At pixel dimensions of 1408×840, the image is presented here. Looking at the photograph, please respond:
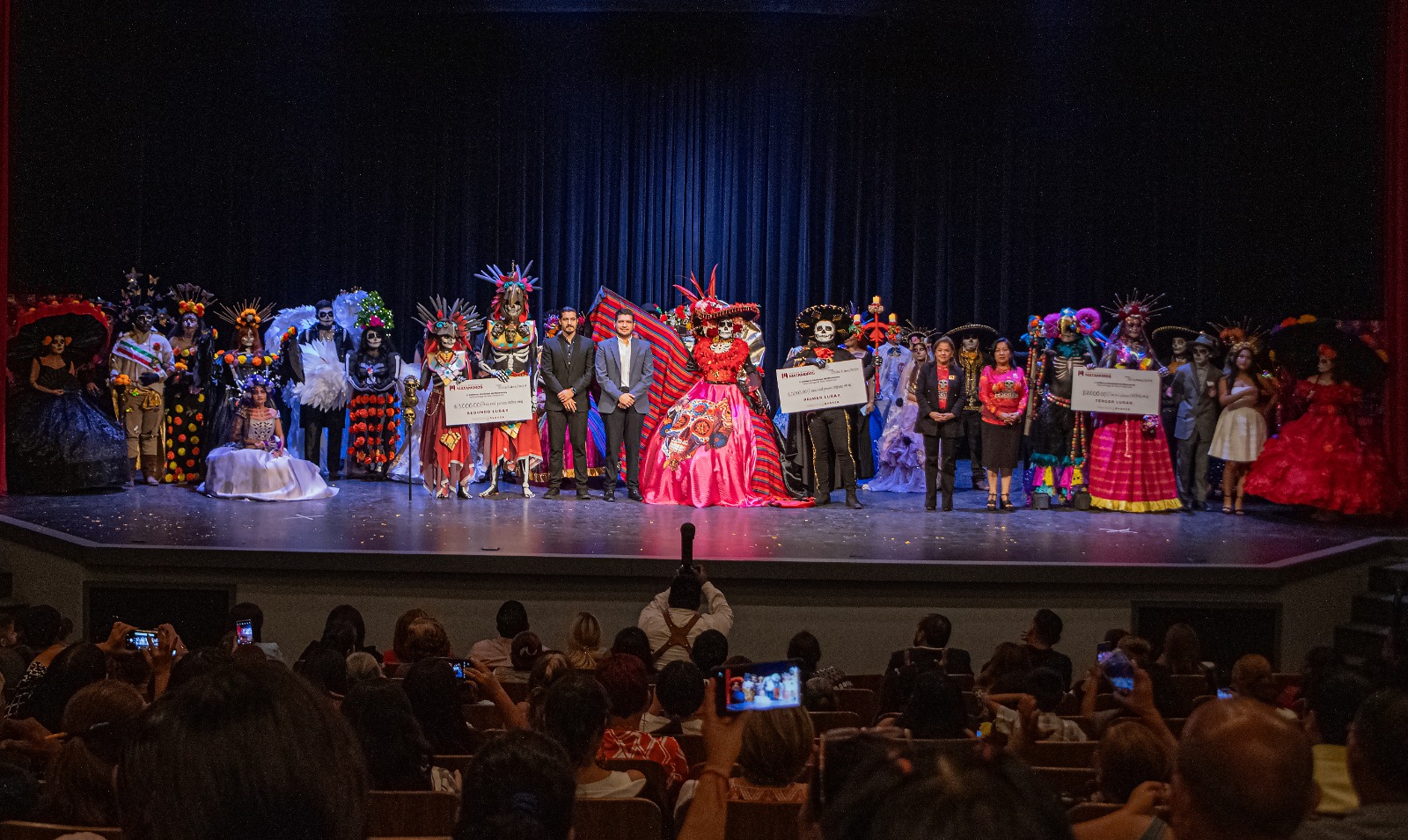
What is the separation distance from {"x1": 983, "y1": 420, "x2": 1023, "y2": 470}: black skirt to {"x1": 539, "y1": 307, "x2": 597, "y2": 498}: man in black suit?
3.35m

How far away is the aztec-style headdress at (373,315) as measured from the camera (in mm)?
12555


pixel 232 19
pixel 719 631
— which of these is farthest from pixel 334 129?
pixel 719 631

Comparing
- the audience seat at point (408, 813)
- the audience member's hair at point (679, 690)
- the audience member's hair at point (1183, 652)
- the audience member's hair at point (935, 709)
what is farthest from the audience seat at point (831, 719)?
the audience member's hair at point (1183, 652)

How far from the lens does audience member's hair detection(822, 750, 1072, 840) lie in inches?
48.8

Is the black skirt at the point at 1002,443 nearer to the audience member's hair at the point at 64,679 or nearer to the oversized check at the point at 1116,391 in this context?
the oversized check at the point at 1116,391

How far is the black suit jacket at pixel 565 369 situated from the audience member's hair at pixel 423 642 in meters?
6.04

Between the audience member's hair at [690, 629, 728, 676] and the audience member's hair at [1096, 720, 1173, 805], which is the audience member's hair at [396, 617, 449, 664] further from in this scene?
the audience member's hair at [1096, 720, 1173, 805]

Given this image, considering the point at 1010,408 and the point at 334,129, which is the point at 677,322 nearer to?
the point at 1010,408

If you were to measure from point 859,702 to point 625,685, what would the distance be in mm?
1669

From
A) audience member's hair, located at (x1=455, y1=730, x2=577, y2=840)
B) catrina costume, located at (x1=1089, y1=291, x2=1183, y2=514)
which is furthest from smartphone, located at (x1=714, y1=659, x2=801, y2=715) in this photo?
catrina costume, located at (x1=1089, y1=291, x2=1183, y2=514)

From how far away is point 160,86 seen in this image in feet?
45.5

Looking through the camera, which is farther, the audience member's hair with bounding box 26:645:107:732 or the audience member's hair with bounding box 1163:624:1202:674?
the audience member's hair with bounding box 1163:624:1202:674

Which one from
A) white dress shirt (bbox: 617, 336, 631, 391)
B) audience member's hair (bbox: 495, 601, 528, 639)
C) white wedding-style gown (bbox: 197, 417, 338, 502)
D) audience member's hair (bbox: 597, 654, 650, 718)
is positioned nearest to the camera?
audience member's hair (bbox: 597, 654, 650, 718)

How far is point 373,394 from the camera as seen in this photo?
12695 mm
